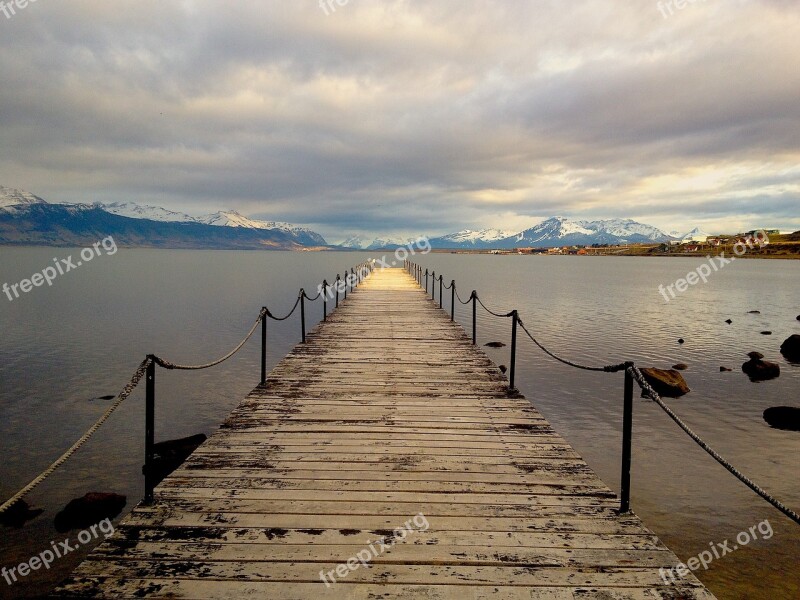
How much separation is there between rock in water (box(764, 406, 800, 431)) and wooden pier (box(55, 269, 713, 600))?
8.96 meters

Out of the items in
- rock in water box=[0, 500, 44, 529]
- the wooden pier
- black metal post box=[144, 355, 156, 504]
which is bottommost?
rock in water box=[0, 500, 44, 529]

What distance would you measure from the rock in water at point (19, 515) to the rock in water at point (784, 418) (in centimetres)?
1657

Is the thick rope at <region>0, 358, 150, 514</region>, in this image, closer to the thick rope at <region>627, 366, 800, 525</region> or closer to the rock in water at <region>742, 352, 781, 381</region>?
the thick rope at <region>627, 366, 800, 525</region>

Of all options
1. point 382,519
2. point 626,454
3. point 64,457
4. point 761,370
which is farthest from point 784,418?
point 64,457

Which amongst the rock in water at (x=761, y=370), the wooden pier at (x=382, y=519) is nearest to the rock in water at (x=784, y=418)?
the rock in water at (x=761, y=370)

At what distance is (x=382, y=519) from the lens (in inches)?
174

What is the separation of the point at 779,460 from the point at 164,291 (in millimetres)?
54118

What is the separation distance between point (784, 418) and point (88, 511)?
16.0m

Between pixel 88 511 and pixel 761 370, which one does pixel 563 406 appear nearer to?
pixel 761 370

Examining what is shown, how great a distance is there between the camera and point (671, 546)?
7.17 meters

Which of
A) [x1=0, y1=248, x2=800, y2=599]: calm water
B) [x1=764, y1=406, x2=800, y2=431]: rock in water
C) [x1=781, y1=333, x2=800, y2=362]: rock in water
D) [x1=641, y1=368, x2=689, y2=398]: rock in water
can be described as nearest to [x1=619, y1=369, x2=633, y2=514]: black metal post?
[x1=0, y1=248, x2=800, y2=599]: calm water

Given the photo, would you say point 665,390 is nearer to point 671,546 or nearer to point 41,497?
point 671,546

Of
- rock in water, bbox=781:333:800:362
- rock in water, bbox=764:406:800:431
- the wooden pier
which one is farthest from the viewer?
rock in water, bbox=781:333:800:362

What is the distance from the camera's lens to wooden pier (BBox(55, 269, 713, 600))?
141 inches
